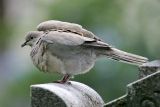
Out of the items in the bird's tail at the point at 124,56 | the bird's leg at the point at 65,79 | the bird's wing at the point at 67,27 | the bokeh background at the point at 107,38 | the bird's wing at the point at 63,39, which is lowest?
the bokeh background at the point at 107,38

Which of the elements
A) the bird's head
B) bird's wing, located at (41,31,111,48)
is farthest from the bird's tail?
the bird's head

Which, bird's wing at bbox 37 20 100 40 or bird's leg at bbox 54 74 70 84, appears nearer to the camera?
bird's leg at bbox 54 74 70 84

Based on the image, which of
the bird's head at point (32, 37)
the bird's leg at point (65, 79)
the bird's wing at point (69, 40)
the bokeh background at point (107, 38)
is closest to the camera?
the bird's leg at point (65, 79)

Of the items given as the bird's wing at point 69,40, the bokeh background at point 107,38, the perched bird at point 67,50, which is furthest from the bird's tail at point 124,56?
the bokeh background at point 107,38

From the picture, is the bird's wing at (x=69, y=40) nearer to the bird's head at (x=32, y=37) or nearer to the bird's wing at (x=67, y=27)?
the bird's wing at (x=67, y=27)

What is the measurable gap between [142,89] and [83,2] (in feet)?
22.7

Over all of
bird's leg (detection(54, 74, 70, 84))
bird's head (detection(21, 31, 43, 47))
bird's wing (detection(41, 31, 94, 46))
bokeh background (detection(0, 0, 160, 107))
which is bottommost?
bokeh background (detection(0, 0, 160, 107))

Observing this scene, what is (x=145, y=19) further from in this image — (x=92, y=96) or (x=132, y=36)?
(x=92, y=96)

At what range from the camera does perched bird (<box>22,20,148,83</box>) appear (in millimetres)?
5973

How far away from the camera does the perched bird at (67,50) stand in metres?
5.97

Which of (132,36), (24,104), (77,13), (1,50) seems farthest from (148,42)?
(1,50)

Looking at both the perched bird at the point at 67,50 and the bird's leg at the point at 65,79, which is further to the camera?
the perched bird at the point at 67,50

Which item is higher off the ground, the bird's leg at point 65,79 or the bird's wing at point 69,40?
the bird's wing at point 69,40

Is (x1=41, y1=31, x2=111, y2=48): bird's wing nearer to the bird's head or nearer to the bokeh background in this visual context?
the bird's head
